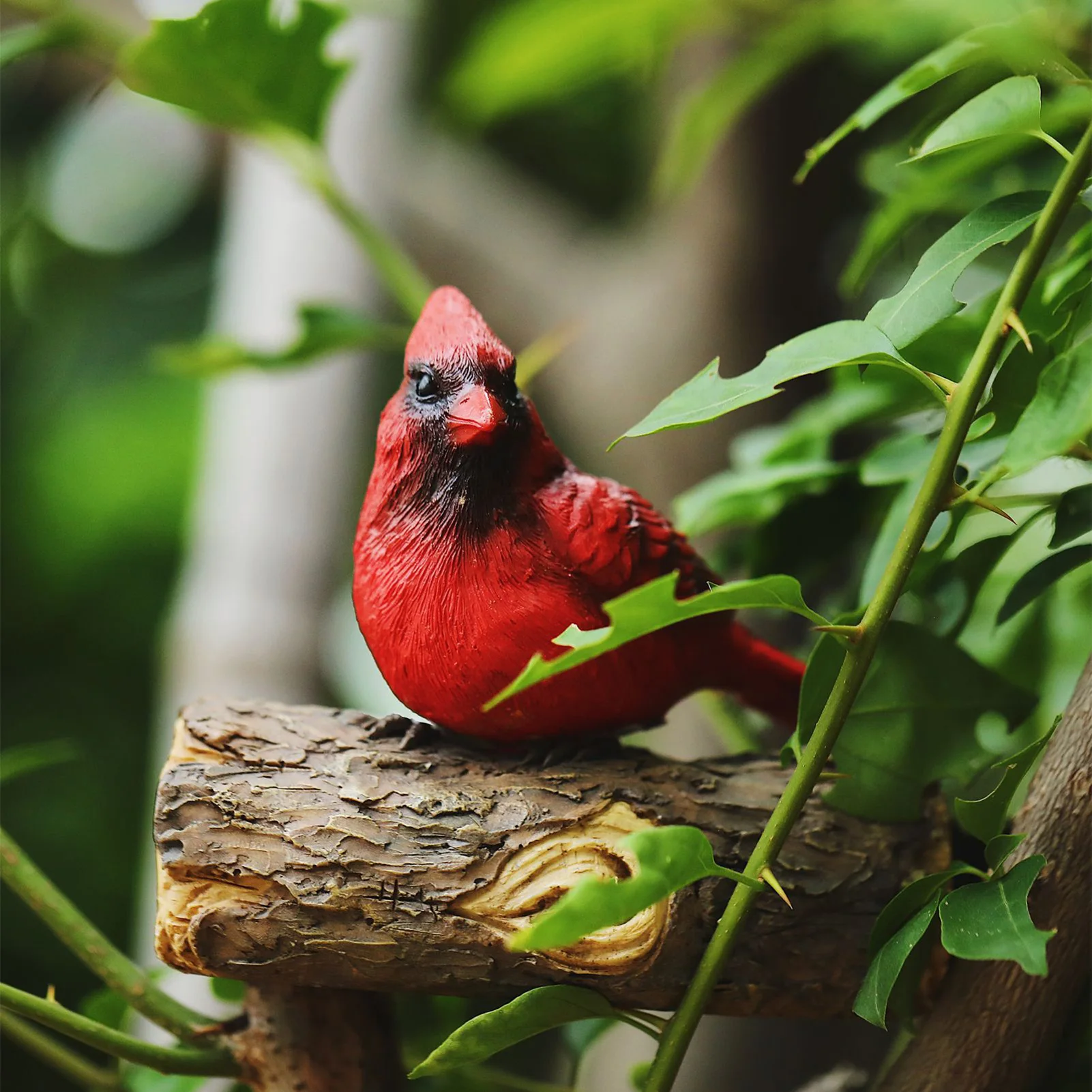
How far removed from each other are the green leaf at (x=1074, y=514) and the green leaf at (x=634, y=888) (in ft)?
0.95

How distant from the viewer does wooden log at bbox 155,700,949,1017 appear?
595mm

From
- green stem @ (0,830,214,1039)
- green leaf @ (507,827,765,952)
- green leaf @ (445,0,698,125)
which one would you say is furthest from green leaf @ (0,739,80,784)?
green leaf @ (445,0,698,125)

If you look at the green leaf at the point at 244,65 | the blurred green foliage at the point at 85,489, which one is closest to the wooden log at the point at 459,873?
the green leaf at the point at 244,65

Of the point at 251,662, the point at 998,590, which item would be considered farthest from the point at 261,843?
the point at 251,662

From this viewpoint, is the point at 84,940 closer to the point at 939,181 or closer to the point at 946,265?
the point at 946,265

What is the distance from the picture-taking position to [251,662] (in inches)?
60.5

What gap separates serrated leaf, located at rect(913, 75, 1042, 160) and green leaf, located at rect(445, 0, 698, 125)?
0.78 meters

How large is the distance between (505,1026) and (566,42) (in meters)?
1.12

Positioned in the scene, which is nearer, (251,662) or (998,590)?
(998,590)

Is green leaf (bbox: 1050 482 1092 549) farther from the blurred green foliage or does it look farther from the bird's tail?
the blurred green foliage

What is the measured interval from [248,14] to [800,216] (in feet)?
3.17

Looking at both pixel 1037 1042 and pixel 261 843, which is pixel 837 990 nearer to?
pixel 1037 1042

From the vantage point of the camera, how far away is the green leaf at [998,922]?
508 mm

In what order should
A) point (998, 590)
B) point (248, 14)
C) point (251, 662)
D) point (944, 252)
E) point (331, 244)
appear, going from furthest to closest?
point (331, 244) → point (251, 662) → point (998, 590) → point (248, 14) → point (944, 252)
